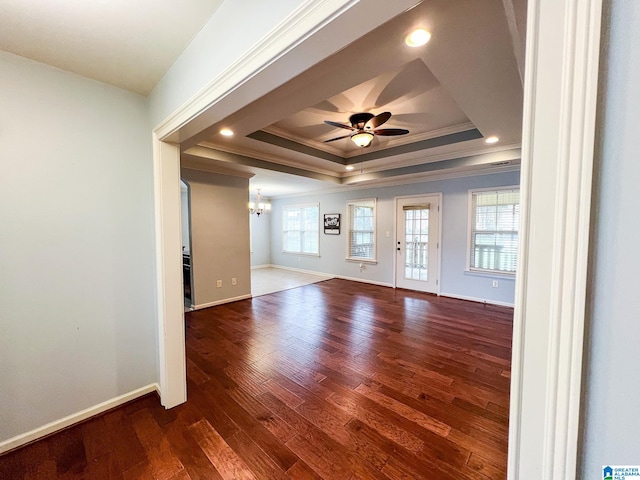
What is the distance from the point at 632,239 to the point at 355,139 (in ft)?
9.60

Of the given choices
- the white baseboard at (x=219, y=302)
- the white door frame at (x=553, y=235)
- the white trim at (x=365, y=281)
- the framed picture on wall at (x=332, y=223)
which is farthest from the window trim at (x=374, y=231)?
the white door frame at (x=553, y=235)

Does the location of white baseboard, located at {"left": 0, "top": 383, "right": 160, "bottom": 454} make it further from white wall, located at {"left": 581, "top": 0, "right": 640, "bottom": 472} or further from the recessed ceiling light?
the recessed ceiling light

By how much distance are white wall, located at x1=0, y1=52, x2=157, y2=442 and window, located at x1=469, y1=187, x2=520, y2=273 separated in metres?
4.93

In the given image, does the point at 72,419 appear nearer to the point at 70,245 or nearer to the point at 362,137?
the point at 70,245

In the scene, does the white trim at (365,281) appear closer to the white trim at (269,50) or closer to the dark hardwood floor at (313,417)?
the dark hardwood floor at (313,417)

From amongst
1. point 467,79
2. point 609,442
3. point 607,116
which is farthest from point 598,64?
point 467,79

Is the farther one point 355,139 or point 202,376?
point 355,139

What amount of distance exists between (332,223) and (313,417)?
17.2ft

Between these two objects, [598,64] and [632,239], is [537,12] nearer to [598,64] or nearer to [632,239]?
[598,64]

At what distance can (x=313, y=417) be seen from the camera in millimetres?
1901

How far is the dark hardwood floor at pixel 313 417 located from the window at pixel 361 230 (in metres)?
2.93

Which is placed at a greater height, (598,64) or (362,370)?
(598,64)

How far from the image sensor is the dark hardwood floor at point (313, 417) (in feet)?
4.99

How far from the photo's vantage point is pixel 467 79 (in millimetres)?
1956
